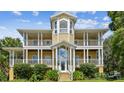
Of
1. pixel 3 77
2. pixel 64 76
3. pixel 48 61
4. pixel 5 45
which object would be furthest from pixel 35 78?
pixel 5 45

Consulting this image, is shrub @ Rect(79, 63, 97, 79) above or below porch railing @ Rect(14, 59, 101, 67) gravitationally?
below

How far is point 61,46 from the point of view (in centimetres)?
1792

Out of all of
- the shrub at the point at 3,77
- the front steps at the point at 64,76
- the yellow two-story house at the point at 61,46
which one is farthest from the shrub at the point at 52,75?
the shrub at the point at 3,77

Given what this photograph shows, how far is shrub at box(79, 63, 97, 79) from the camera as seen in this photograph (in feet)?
55.1

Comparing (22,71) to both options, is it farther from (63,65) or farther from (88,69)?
(88,69)

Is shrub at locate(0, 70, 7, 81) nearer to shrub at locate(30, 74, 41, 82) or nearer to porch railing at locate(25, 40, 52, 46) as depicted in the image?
shrub at locate(30, 74, 41, 82)

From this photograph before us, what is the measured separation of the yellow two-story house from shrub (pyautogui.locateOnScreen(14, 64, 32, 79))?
0.30 metres

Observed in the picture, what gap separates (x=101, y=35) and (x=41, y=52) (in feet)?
8.61

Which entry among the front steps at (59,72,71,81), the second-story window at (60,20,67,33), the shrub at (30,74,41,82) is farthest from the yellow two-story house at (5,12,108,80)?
the shrub at (30,74,41,82)

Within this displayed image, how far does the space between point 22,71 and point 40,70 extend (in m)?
0.73

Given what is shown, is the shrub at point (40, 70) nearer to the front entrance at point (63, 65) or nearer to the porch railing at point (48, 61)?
the porch railing at point (48, 61)

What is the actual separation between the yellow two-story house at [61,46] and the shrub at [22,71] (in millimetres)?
304

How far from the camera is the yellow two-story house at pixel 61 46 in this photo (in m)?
17.5
